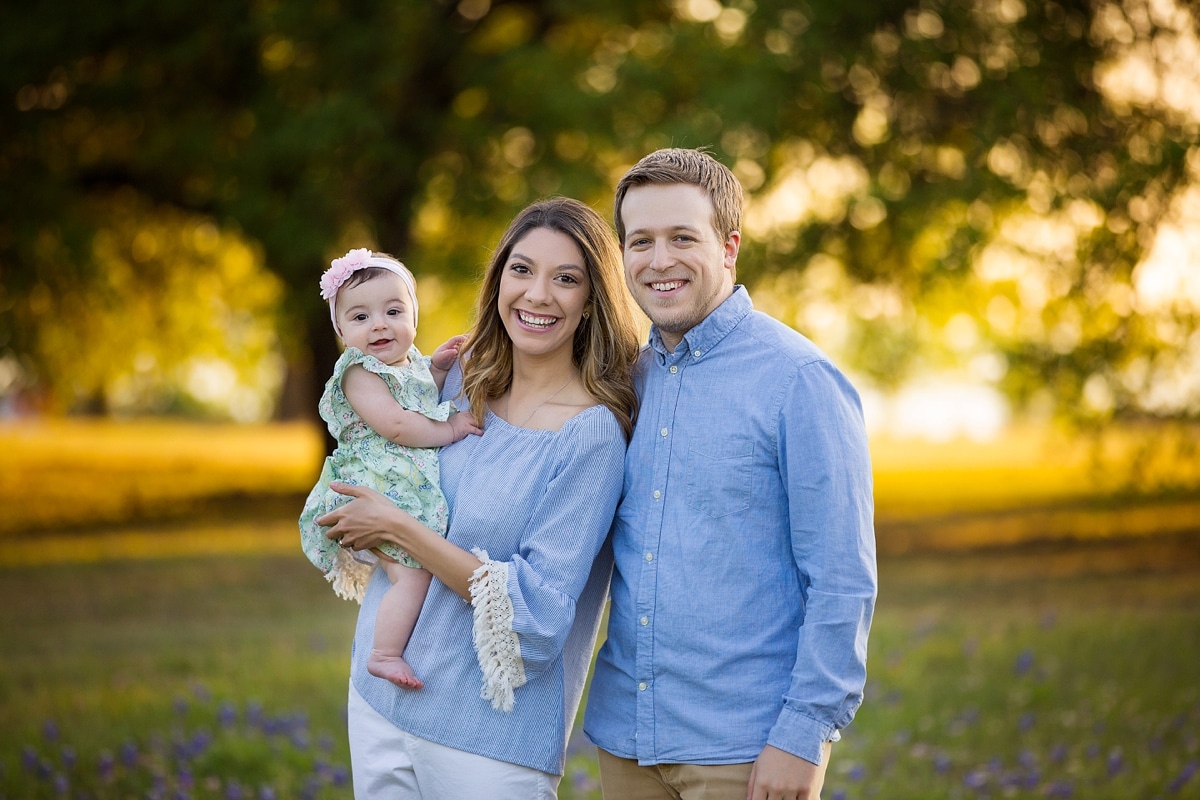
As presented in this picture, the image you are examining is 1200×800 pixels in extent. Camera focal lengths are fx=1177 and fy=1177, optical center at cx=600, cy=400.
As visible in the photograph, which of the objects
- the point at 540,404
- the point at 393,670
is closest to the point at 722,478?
the point at 540,404

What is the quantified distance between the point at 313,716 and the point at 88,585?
589 centimetres

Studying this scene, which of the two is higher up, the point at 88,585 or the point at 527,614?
the point at 527,614

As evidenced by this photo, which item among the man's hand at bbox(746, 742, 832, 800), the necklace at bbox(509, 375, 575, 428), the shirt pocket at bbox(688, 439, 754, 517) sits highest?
the necklace at bbox(509, 375, 575, 428)

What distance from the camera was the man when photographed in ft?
8.56

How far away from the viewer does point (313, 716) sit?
607 cm

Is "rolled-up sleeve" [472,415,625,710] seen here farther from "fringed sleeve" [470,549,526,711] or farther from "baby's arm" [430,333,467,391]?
"baby's arm" [430,333,467,391]

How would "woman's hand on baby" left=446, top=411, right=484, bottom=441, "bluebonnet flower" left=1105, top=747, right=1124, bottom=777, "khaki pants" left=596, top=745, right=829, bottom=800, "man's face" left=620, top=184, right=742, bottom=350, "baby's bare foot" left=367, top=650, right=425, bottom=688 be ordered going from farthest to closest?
"bluebonnet flower" left=1105, top=747, right=1124, bottom=777 → "woman's hand on baby" left=446, top=411, right=484, bottom=441 → "baby's bare foot" left=367, top=650, right=425, bottom=688 → "man's face" left=620, top=184, right=742, bottom=350 → "khaki pants" left=596, top=745, right=829, bottom=800

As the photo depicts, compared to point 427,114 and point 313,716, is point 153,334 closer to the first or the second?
point 427,114

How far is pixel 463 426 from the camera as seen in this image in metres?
3.15

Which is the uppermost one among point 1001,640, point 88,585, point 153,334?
point 153,334

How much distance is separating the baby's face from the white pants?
0.97 m

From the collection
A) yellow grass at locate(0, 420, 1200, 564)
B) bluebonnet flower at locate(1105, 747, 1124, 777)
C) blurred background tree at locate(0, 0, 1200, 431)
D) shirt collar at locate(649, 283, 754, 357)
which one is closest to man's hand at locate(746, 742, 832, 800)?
shirt collar at locate(649, 283, 754, 357)

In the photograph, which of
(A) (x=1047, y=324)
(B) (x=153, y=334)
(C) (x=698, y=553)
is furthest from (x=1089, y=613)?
(B) (x=153, y=334)

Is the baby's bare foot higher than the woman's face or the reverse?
the reverse
